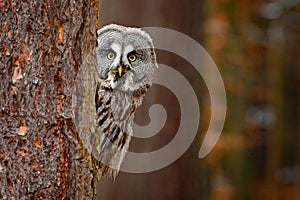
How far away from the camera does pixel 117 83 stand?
8.95 feet

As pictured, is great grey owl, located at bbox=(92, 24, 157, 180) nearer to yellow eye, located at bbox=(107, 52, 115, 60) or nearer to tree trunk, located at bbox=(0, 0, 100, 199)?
yellow eye, located at bbox=(107, 52, 115, 60)

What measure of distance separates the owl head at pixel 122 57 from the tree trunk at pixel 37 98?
0.80 meters

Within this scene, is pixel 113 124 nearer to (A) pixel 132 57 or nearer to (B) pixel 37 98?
(A) pixel 132 57

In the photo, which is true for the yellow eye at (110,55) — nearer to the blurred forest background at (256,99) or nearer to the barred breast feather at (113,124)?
the barred breast feather at (113,124)

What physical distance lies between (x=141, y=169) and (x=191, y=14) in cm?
104

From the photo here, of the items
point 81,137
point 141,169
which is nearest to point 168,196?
point 141,169

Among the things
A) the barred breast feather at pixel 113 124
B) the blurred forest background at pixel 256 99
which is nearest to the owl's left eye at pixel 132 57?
the barred breast feather at pixel 113 124

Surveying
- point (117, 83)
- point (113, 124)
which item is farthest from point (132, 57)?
point (113, 124)

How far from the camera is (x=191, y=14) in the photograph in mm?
4559

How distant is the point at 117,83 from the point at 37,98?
0.90m

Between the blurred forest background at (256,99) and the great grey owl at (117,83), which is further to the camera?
the blurred forest background at (256,99)

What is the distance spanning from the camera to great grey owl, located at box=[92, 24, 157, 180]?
8.77 ft

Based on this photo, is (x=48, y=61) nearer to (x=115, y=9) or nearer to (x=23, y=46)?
(x=23, y=46)

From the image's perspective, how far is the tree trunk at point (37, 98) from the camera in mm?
1822
